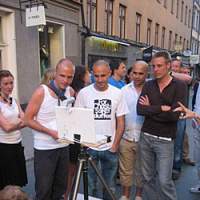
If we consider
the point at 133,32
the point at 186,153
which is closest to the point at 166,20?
the point at 133,32

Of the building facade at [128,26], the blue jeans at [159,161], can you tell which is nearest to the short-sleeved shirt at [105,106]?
the blue jeans at [159,161]

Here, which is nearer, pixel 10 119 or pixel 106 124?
pixel 106 124

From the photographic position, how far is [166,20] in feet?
77.5

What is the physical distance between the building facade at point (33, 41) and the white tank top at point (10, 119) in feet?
16.2

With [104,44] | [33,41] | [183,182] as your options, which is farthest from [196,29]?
[183,182]

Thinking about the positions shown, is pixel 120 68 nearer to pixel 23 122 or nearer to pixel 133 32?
pixel 23 122

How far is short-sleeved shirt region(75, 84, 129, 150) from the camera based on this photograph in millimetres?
2836

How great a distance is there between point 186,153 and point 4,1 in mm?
5703

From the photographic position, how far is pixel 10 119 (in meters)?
2.95

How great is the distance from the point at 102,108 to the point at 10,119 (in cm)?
98

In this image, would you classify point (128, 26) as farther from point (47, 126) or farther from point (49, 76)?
point (47, 126)

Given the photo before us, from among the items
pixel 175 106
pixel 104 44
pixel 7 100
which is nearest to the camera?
pixel 175 106

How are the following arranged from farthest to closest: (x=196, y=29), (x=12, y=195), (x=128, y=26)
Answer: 1. (x=196, y=29)
2. (x=128, y=26)
3. (x=12, y=195)

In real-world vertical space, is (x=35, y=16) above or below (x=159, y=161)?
above
